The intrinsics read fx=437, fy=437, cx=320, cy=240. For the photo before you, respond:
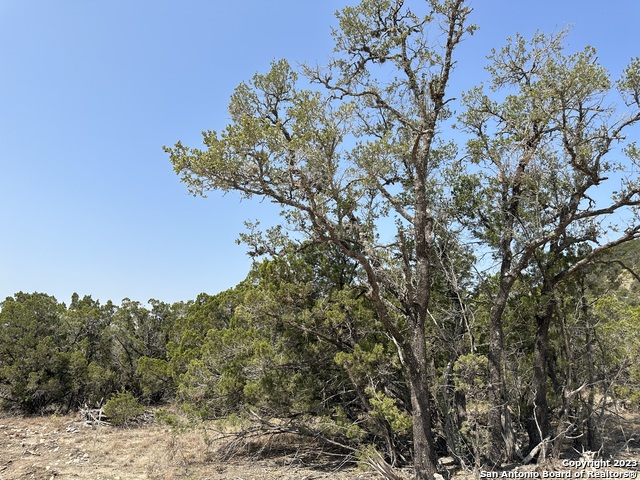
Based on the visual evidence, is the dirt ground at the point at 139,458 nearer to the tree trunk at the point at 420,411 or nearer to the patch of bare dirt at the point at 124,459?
the patch of bare dirt at the point at 124,459

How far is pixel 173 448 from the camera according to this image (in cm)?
1234

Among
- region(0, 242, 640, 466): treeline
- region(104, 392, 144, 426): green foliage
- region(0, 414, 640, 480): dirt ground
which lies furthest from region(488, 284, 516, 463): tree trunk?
region(104, 392, 144, 426): green foliage

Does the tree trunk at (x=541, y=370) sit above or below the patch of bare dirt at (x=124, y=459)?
above

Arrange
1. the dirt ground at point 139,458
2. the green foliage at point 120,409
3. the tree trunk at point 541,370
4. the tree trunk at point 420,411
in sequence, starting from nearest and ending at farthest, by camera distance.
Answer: the tree trunk at point 420,411
the dirt ground at point 139,458
the tree trunk at point 541,370
the green foliage at point 120,409

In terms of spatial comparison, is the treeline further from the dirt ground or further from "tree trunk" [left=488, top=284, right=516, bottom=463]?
the dirt ground

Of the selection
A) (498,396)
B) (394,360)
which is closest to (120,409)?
(394,360)

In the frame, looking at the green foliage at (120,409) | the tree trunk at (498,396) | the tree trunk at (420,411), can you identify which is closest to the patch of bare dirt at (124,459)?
the green foliage at (120,409)

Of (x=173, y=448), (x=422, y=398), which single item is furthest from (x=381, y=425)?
(x=173, y=448)

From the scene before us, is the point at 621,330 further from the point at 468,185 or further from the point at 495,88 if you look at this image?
the point at 495,88

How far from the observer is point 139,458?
11633 mm

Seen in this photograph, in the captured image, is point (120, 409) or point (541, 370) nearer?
point (541, 370)

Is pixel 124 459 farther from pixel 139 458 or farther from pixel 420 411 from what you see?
pixel 420 411

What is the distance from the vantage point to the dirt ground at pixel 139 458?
384 inches

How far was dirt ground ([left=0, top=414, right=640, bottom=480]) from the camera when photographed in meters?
9.76
